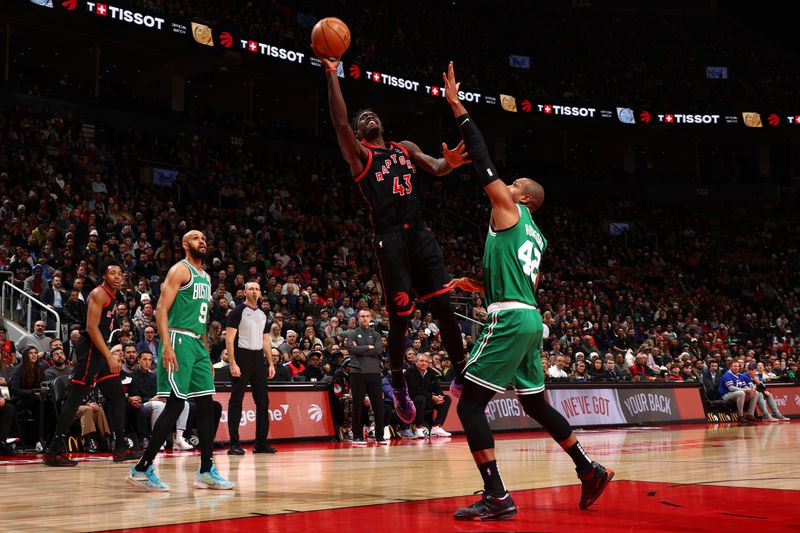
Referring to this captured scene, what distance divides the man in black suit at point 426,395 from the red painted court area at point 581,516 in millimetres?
7834

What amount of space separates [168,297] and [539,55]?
112 feet

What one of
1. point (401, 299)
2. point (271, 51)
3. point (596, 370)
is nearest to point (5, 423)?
point (401, 299)

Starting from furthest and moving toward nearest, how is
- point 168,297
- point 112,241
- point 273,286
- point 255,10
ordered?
point 255,10 → point 273,286 → point 112,241 → point 168,297

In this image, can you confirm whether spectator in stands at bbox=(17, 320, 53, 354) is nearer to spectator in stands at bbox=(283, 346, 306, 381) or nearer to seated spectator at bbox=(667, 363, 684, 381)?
spectator in stands at bbox=(283, 346, 306, 381)

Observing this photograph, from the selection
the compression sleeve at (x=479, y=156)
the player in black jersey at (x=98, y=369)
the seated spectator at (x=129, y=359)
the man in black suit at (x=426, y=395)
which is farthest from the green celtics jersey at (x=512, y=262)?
the man in black suit at (x=426, y=395)

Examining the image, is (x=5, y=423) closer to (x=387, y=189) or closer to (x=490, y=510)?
(x=387, y=189)

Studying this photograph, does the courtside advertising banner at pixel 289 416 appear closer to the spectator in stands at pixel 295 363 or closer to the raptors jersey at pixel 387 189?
the spectator in stands at pixel 295 363

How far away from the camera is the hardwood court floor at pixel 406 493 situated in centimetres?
505

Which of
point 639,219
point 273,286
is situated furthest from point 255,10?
point 639,219

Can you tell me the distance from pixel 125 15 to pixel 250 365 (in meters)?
15.1

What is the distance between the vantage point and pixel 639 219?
120ft

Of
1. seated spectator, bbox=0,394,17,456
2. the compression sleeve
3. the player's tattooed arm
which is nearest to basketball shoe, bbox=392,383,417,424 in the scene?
the player's tattooed arm

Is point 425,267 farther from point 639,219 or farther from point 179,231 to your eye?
point 639,219

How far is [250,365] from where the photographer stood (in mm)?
11125
